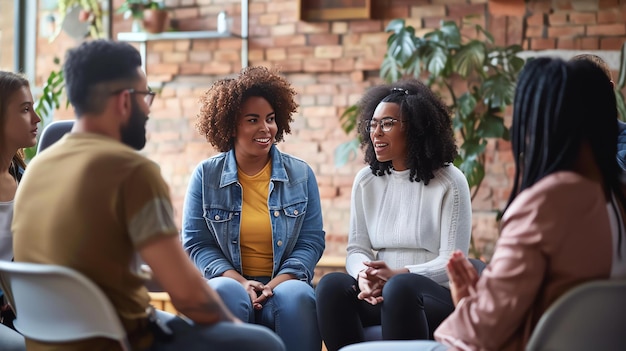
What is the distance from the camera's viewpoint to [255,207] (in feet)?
8.84

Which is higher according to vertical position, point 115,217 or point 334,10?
point 334,10

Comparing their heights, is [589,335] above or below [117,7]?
below

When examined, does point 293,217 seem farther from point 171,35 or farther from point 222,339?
point 171,35

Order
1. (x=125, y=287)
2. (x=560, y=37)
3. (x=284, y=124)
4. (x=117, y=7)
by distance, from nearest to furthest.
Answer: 1. (x=125, y=287)
2. (x=284, y=124)
3. (x=560, y=37)
4. (x=117, y=7)

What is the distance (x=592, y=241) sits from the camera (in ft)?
4.73

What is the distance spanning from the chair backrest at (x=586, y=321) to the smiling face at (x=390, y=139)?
52.3 inches

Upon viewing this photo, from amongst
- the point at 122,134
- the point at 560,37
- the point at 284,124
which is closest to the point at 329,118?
the point at 560,37

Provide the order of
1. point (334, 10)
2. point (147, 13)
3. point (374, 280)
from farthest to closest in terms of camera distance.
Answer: point (147, 13) < point (334, 10) < point (374, 280)

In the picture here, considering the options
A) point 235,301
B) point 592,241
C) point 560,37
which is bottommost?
point 235,301

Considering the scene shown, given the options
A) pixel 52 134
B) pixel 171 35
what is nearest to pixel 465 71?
pixel 171 35

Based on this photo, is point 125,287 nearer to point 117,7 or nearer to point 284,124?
point 284,124

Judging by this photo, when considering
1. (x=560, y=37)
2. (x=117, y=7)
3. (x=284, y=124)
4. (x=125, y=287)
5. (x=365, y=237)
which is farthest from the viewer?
(x=117, y=7)

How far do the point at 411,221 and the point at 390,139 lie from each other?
0.31m

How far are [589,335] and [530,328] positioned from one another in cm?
11
